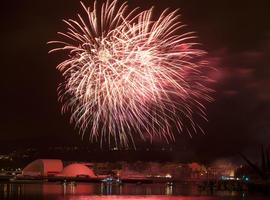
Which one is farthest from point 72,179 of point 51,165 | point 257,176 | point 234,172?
point 257,176

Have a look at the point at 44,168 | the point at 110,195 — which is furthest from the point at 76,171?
the point at 110,195

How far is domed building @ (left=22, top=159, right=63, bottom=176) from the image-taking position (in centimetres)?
17875

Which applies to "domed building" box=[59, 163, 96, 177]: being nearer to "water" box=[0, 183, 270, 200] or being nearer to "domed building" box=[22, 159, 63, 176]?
"domed building" box=[22, 159, 63, 176]

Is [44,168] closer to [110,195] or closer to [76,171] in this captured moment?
[76,171]

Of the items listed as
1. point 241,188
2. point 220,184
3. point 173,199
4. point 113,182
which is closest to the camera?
point 173,199

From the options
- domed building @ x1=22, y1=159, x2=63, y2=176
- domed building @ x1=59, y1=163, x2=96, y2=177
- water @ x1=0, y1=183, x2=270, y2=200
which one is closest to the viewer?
water @ x1=0, y1=183, x2=270, y2=200

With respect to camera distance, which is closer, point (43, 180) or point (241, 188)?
point (241, 188)

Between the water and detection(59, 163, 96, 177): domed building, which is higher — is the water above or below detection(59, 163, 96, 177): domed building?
below

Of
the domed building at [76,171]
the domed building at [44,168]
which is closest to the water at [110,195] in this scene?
the domed building at [76,171]

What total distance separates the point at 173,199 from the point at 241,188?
39366 millimetres

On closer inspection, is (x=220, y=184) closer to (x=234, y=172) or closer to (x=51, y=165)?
(x=234, y=172)

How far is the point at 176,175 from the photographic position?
195 meters

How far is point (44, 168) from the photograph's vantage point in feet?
589

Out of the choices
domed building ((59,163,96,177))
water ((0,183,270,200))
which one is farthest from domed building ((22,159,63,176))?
water ((0,183,270,200))
